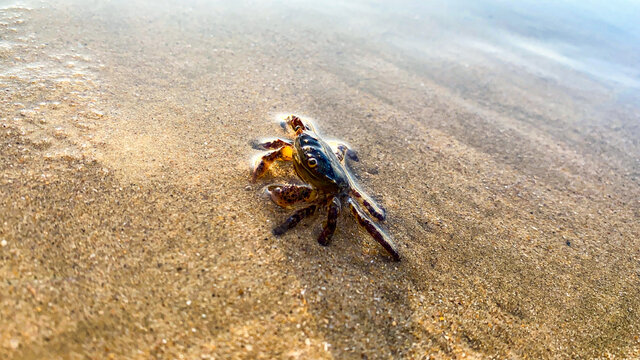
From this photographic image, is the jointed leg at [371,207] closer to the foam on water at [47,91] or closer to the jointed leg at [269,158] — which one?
the jointed leg at [269,158]

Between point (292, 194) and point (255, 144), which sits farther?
point (255, 144)

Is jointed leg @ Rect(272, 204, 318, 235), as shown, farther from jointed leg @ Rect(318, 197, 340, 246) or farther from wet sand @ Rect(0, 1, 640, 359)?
jointed leg @ Rect(318, 197, 340, 246)

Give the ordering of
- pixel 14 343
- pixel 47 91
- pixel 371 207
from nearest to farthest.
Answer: pixel 14 343
pixel 371 207
pixel 47 91

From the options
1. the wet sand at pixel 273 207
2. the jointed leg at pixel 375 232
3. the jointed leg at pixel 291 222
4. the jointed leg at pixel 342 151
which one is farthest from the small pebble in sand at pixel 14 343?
the jointed leg at pixel 342 151

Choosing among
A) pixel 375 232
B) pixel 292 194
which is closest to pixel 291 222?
pixel 292 194

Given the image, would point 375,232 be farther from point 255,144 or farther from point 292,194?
point 255,144

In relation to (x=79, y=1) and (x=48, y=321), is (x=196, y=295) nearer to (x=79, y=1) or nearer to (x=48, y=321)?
(x=48, y=321)
